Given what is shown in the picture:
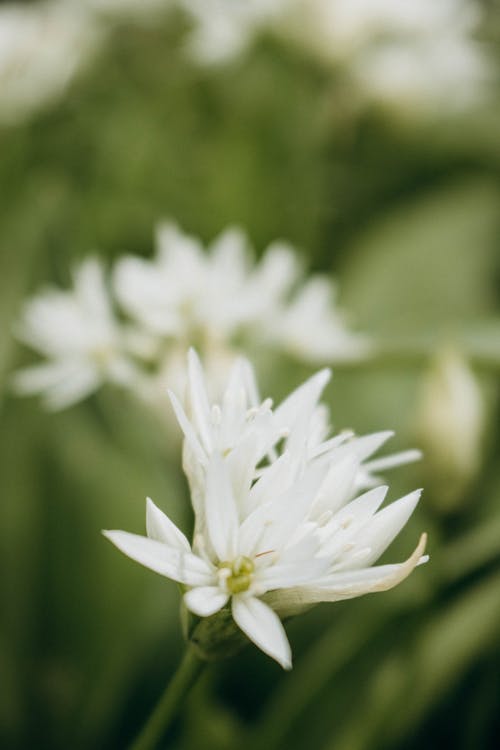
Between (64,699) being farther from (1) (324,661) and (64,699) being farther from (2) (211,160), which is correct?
(2) (211,160)

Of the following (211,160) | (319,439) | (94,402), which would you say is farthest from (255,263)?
(319,439)

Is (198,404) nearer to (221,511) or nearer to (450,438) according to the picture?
(221,511)

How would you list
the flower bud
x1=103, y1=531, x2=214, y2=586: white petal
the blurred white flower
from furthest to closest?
the blurred white flower → the flower bud → x1=103, y1=531, x2=214, y2=586: white petal

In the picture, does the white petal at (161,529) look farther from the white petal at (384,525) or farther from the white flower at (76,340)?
the white flower at (76,340)

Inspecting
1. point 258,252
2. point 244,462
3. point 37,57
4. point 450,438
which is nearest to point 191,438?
point 244,462

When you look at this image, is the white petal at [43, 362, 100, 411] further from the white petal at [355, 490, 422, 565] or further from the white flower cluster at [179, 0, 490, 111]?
the white flower cluster at [179, 0, 490, 111]

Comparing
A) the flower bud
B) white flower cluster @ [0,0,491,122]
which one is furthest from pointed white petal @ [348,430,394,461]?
white flower cluster @ [0,0,491,122]

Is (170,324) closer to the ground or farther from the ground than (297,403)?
farther from the ground
